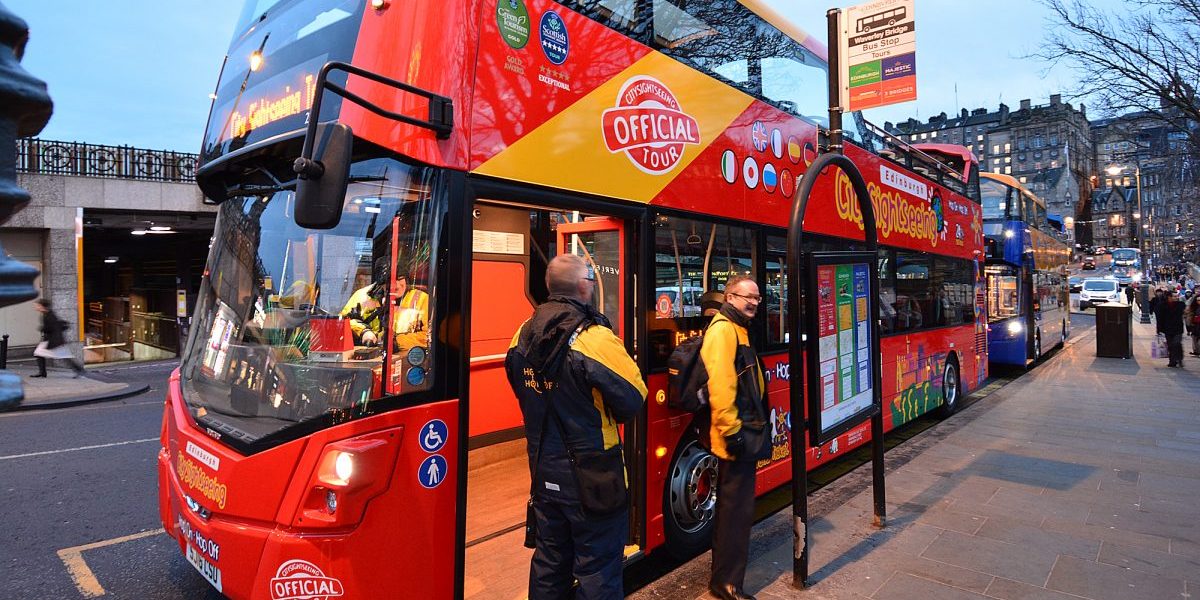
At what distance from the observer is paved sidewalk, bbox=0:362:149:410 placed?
36.9ft

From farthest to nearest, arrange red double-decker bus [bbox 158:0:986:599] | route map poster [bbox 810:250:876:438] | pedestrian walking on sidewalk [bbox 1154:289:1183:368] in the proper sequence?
1. pedestrian walking on sidewalk [bbox 1154:289:1183:368]
2. route map poster [bbox 810:250:876:438]
3. red double-decker bus [bbox 158:0:986:599]

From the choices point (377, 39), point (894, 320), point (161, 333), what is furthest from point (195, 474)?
point (161, 333)

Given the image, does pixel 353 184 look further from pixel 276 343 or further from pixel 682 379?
pixel 682 379

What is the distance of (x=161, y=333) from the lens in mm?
21859

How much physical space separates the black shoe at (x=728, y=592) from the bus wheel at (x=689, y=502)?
0.52m

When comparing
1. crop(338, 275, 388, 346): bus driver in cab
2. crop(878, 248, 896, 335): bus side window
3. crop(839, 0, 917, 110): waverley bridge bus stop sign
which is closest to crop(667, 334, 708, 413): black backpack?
crop(338, 275, 388, 346): bus driver in cab

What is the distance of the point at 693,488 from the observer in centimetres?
456

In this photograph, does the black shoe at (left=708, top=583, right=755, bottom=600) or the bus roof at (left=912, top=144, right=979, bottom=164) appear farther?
the bus roof at (left=912, top=144, right=979, bottom=164)

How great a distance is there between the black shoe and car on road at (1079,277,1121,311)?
5280 centimetres

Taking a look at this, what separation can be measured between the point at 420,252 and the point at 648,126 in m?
1.93

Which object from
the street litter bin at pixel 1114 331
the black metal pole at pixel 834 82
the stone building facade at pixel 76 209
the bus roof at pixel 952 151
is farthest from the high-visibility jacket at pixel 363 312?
the street litter bin at pixel 1114 331

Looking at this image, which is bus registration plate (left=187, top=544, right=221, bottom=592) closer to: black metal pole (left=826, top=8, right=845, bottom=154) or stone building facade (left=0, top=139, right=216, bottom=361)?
black metal pole (left=826, top=8, right=845, bottom=154)

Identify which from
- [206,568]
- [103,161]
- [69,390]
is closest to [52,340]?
[69,390]

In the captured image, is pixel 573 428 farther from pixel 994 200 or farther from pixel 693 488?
pixel 994 200
